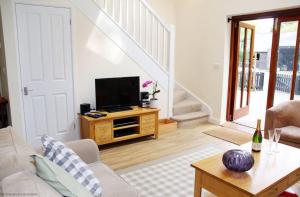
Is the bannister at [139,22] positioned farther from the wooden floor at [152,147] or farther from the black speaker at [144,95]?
the wooden floor at [152,147]

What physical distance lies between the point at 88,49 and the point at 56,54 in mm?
487

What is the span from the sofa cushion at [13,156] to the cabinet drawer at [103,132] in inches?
65.9

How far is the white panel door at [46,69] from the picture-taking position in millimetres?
3438

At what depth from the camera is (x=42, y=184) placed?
48.6 inches

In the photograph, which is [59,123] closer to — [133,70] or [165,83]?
[133,70]

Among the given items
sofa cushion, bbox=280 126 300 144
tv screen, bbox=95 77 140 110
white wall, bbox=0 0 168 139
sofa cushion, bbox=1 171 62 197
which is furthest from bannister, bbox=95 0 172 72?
sofa cushion, bbox=1 171 62 197

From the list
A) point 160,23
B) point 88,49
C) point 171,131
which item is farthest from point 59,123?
point 160,23

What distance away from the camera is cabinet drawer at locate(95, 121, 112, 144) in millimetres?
3668

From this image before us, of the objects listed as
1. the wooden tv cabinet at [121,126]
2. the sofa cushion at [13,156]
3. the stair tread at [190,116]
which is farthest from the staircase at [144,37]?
the sofa cushion at [13,156]

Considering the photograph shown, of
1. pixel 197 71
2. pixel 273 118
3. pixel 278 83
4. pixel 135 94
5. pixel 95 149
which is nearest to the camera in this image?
pixel 95 149

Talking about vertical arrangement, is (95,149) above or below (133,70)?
below

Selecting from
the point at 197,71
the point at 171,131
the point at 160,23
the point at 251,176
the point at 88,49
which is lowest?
the point at 171,131

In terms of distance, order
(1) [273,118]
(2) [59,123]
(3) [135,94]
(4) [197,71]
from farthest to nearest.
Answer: (4) [197,71], (3) [135,94], (2) [59,123], (1) [273,118]

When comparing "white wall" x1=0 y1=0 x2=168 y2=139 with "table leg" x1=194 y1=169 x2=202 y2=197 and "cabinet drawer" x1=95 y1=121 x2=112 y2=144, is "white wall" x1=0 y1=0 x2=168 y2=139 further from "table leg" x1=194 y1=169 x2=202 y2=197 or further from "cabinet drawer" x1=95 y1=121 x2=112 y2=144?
"table leg" x1=194 y1=169 x2=202 y2=197
